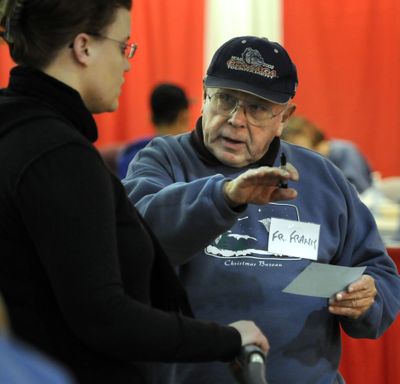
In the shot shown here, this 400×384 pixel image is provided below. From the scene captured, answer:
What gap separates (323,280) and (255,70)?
537mm

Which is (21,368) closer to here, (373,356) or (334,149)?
(373,356)

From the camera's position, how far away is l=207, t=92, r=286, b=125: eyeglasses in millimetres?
2107

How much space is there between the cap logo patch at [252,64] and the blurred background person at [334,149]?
110 inches

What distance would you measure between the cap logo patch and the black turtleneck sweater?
75 centimetres

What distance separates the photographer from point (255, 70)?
6.78 ft

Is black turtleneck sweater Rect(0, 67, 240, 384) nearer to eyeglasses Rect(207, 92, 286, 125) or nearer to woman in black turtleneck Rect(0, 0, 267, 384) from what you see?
woman in black turtleneck Rect(0, 0, 267, 384)

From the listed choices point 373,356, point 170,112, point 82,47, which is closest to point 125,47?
point 82,47

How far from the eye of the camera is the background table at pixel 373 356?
9.27 feet

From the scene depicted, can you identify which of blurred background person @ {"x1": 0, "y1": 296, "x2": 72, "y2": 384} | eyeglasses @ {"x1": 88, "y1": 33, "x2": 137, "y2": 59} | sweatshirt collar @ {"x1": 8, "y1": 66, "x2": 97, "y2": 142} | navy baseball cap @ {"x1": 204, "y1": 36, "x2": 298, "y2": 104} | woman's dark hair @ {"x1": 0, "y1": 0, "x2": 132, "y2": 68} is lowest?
navy baseball cap @ {"x1": 204, "y1": 36, "x2": 298, "y2": 104}

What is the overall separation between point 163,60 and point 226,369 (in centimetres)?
480

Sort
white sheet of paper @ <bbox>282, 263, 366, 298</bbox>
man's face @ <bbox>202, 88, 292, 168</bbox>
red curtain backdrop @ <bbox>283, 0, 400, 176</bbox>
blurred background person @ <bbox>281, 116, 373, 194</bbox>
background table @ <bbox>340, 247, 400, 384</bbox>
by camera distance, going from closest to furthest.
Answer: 1. white sheet of paper @ <bbox>282, 263, 366, 298</bbox>
2. man's face @ <bbox>202, 88, 292, 168</bbox>
3. background table @ <bbox>340, 247, 400, 384</bbox>
4. blurred background person @ <bbox>281, 116, 373, 194</bbox>
5. red curtain backdrop @ <bbox>283, 0, 400, 176</bbox>

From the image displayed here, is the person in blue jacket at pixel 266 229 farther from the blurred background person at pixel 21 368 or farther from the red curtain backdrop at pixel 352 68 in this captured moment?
the red curtain backdrop at pixel 352 68

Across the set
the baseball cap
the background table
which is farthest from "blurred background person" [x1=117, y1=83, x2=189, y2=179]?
the background table

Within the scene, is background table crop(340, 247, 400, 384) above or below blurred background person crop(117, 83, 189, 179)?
below
